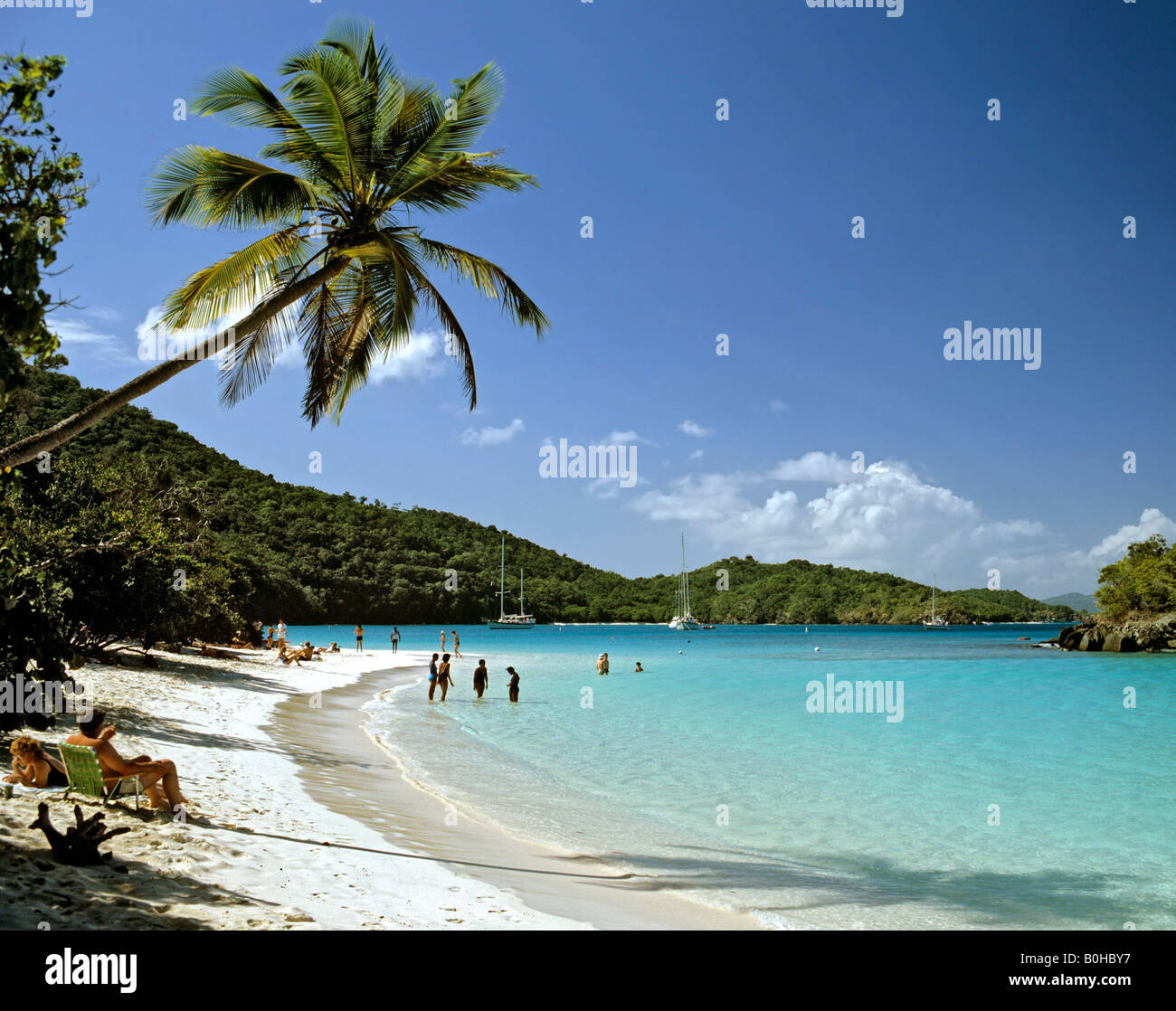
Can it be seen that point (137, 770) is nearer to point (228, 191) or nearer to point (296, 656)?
point (228, 191)

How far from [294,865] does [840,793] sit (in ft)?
28.0

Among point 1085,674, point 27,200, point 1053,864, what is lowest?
point 1085,674

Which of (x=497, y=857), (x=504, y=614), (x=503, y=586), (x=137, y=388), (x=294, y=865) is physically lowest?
(x=504, y=614)

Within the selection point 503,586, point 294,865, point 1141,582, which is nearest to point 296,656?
point 294,865

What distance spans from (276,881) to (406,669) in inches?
1125

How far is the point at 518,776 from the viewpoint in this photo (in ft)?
38.1

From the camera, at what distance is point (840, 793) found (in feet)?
37.4

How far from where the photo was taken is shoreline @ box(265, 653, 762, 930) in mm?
5508

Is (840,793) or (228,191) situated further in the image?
(840,793)

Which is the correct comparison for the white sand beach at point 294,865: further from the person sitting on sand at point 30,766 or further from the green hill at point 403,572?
the green hill at point 403,572
